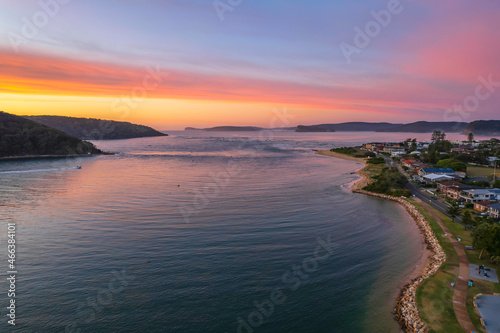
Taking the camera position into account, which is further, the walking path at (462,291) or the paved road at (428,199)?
the paved road at (428,199)

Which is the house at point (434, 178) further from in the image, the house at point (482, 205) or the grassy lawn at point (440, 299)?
the grassy lawn at point (440, 299)

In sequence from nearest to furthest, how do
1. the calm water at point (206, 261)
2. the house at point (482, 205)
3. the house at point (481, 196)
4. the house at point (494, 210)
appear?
the calm water at point (206, 261), the house at point (494, 210), the house at point (482, 205), the house at point (481, 196)

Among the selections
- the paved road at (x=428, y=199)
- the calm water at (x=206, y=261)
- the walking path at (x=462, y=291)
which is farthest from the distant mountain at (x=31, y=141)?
the walking path at (x=462, y=291)

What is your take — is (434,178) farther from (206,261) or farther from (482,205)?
(206,261)

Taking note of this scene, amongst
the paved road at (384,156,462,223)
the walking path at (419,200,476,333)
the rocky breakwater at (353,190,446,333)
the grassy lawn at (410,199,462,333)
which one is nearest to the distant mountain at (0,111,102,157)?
the paved road at (384,156,462,223)

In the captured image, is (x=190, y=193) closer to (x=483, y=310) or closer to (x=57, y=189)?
(x=57, y=189)

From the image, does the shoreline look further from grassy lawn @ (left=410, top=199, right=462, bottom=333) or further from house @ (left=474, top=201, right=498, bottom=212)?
house @ (left=474, top=201, right=498, bottom=212)
